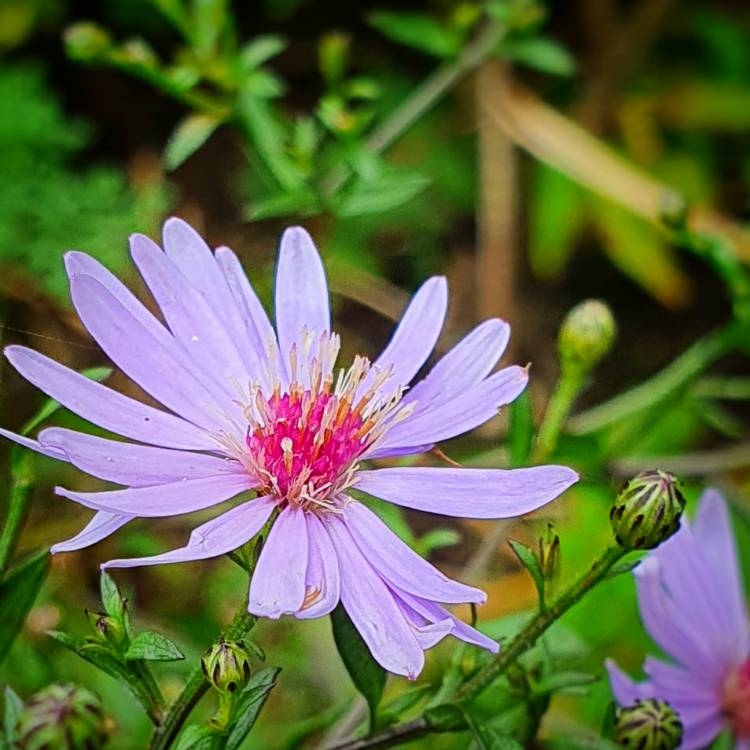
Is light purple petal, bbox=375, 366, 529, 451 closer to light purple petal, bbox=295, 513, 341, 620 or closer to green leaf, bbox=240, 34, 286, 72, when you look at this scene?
light purple petal, bbox=295, 513, 341, 620

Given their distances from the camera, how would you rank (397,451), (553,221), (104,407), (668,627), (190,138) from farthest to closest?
(553,221), (190,138), (668,627), (397,451), (104,407)

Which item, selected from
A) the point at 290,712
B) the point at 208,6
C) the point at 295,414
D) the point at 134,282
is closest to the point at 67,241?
the point at 134,282

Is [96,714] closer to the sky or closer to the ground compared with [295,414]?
closer to the ground

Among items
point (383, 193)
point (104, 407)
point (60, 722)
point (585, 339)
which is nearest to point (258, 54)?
point (383, 193)

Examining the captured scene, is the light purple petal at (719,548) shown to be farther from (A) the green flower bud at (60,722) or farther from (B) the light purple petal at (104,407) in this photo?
(A) the green flower bud at (60,722)

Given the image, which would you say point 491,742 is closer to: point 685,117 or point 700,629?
point 700,629

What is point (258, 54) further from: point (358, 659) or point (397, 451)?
point (358, 659)

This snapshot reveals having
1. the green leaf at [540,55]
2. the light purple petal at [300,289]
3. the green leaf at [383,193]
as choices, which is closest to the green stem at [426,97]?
the green leaf at [540,55]
